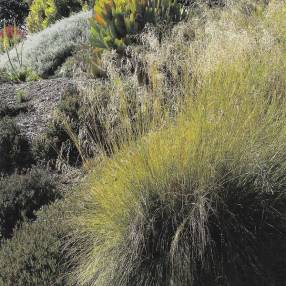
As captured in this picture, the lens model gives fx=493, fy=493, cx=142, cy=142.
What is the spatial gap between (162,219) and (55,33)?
19.6 ft

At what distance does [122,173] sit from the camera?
3.00 m

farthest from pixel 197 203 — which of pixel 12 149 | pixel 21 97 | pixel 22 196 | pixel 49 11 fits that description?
pixel 49 11

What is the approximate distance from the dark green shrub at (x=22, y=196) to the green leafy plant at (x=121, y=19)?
2.17 metres

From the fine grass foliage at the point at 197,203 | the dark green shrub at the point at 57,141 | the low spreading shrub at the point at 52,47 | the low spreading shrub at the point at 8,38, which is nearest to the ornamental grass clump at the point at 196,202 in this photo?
the fine grass foliage at the point at 197,203

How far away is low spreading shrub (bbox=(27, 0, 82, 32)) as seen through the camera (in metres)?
10.7

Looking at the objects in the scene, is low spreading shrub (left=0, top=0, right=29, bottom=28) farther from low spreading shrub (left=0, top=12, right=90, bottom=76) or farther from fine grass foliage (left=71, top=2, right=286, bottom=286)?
fine grass foliage (left=71, top=2, right=286, bottom=286)

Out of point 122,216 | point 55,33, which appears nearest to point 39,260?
point 122,216

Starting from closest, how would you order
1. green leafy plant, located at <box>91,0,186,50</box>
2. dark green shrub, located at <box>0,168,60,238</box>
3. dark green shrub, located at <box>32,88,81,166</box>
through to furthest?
dark green shrub, located at <box>0,168,60,238</box>, dark green shrub, located at <box>32,88,81,166</box>, green leafy plant, located at <box>91,0,186,50</box>

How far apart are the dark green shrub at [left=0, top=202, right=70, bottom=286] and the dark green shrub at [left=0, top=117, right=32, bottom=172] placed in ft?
4.35

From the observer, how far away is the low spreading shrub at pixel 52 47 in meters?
6.99

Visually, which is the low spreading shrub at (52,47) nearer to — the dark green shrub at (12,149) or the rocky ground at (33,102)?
the rocky ground at (33,102)

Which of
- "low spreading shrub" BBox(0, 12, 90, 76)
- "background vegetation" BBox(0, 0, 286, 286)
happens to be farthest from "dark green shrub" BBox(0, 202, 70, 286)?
"low spreading shrub" BBox(0, 12, 90, 76)

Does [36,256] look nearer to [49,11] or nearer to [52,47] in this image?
[52,47]

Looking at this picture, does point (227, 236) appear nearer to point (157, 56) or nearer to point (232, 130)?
point (232, 130)
